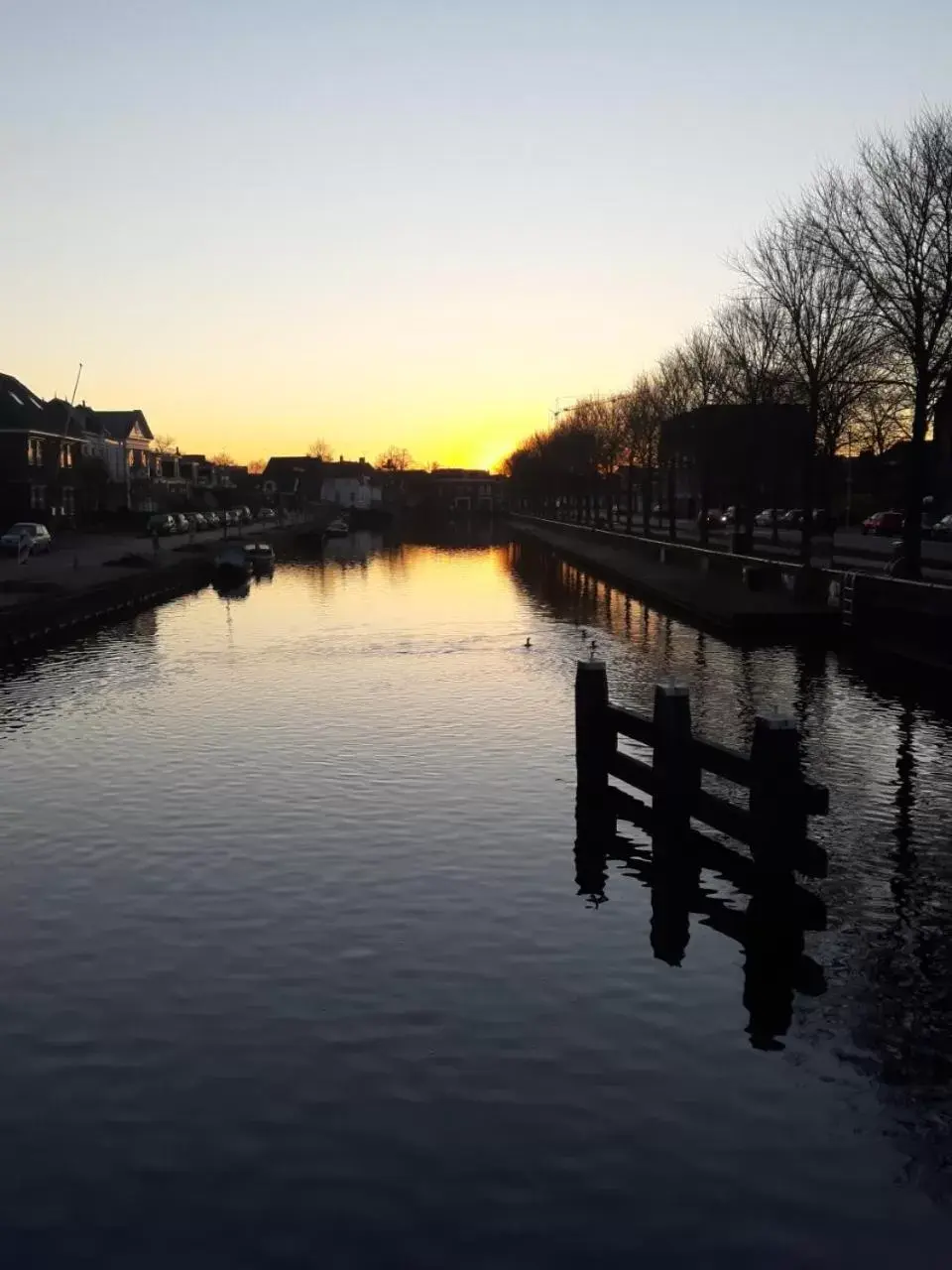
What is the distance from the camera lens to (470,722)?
26.4 meters

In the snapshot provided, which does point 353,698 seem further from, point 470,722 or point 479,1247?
point 479,1247

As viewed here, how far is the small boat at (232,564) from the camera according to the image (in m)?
67.6

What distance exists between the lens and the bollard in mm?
13195

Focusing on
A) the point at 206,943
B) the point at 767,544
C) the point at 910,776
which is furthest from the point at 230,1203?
the point at 767,544

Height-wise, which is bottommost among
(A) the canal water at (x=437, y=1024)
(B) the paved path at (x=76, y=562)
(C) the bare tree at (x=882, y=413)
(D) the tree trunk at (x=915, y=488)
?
(A) the canal water at (x=437, y=1024)

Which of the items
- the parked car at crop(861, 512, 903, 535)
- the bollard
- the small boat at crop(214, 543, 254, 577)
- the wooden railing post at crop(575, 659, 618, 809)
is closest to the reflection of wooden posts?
the wooden railing post at crop(575, 659, 618, 809)

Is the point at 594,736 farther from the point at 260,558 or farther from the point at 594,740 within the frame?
the point at 260,558

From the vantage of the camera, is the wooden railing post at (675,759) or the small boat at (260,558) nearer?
the wooden railing post at (675,759)

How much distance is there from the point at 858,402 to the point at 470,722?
3624cm

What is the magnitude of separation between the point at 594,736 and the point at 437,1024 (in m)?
7.07

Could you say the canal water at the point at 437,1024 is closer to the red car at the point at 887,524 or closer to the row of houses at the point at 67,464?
the red car at the point at 887,524

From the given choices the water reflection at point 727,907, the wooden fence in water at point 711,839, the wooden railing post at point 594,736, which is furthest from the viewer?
the wooden railing post at point 594,736

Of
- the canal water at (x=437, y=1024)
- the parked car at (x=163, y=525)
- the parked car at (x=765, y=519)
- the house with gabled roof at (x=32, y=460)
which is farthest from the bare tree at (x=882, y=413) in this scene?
the house with gabled roof at (x=32, y=460)

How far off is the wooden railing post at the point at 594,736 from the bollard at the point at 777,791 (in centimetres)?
433
